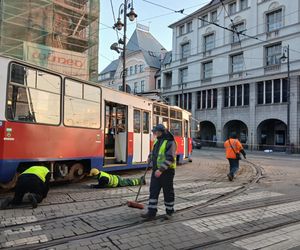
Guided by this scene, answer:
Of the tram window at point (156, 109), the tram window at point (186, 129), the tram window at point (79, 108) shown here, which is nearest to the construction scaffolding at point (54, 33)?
the tram window at point (186, 129)

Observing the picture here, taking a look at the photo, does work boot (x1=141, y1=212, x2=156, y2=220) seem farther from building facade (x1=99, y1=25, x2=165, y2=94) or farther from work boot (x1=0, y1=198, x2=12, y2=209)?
building facade (x1=99, y1=25, x2=165, y2=94)

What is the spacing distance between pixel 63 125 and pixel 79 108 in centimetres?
87

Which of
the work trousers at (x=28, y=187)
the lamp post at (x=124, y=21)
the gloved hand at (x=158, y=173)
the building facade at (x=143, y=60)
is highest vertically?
the building facade at (x=143, y=60)

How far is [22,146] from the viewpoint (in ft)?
27.7

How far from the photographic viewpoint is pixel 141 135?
46.0 ft

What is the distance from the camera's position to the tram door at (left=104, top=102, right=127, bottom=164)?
1296cm

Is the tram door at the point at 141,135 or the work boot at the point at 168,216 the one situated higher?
the tram door at the point at 141,135

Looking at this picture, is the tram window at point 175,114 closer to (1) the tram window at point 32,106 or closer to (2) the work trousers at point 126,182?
(2) the work trousers at point 126,182

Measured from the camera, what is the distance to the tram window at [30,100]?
836 centimetres

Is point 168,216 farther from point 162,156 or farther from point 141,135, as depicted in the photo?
point 141,135

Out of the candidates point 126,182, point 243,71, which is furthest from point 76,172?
point 243,71

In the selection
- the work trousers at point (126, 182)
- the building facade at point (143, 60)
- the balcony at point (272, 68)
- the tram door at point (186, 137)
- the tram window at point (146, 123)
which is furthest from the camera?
the building facade at point (143, 60)

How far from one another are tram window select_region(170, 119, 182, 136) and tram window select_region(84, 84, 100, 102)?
6.39 metres

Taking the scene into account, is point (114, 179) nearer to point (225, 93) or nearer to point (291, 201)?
point (291, 201)
